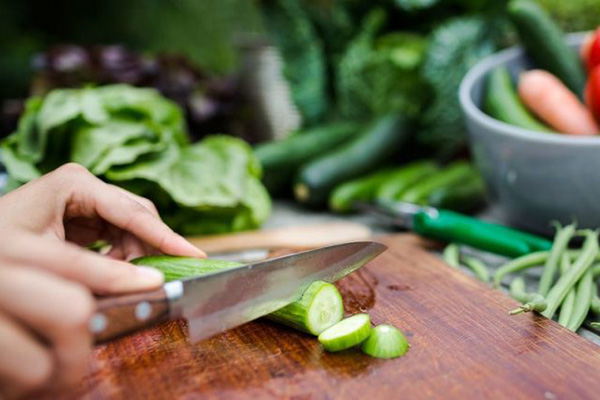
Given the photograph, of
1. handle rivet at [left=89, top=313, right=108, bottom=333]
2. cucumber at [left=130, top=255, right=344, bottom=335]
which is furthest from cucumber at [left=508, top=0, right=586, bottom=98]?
handle rivet at [left=89, top=313, right=108, bottom=333]

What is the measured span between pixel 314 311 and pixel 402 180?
4.62 feet

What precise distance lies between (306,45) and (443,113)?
763 mm

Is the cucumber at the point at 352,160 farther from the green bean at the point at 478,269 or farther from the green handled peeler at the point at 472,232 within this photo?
the green bean at the point at 478,269

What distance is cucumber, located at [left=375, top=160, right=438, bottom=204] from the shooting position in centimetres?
247

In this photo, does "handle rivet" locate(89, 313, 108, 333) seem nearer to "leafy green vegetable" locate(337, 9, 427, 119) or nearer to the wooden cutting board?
the wooden cutting board

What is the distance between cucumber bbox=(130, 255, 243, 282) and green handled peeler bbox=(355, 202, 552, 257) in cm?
76

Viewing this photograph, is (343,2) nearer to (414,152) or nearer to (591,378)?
(414,152)

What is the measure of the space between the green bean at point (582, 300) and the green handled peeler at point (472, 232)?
9.3 inches

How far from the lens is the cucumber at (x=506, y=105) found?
2035 mm

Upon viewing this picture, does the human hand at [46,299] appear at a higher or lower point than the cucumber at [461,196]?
higher

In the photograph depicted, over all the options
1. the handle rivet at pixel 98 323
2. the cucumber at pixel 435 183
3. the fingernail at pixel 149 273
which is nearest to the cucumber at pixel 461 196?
the cucumber at pixel 435 183

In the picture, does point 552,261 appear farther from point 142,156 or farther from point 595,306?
point 142,156

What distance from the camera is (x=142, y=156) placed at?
2.10 m

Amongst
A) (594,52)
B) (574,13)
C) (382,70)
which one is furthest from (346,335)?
(574,13)
